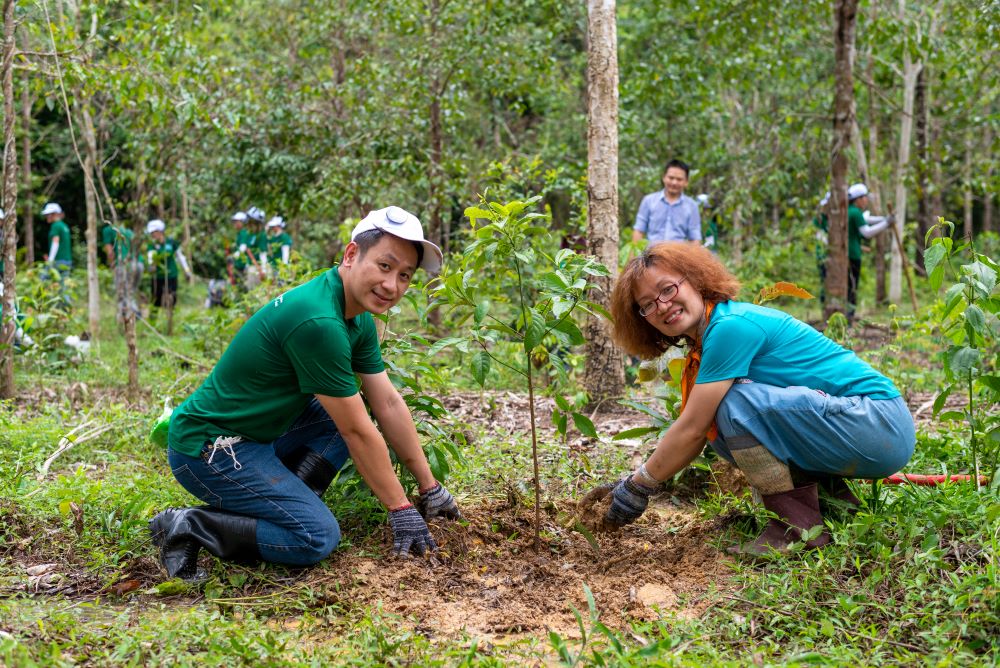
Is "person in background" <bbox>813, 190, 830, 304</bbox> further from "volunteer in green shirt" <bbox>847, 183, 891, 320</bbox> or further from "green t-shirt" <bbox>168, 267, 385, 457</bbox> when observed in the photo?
"green t-shirt" <bbox>168, 267, 385, 457</bbox>

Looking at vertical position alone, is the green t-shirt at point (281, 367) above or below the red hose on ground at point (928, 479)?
above

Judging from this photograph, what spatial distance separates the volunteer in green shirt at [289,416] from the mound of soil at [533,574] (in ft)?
0.47

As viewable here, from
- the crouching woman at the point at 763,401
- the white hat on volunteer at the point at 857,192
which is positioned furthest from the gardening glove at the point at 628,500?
the white hat on volunteer at the point at 857,192

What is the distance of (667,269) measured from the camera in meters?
2.93

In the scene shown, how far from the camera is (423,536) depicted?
310 centimetres

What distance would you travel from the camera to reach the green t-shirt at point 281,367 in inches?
113

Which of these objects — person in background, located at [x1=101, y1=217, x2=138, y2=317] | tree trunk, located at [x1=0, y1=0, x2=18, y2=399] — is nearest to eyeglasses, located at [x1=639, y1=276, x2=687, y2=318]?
tree trunk, located at [x1=0, y1=0, x2=18, y2=399]

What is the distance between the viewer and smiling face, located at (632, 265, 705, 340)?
292 cm

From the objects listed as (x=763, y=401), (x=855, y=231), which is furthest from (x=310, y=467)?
(x=855, y=231)

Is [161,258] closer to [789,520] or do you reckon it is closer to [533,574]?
[533,574]

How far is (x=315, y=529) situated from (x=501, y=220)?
1.19 meters

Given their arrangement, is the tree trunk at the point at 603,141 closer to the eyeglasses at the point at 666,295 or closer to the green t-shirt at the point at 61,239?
the eyeglasses at the point at 666,295

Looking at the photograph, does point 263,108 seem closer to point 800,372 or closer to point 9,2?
point 9,2

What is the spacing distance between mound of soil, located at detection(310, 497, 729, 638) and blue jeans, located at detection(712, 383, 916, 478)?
46cm
